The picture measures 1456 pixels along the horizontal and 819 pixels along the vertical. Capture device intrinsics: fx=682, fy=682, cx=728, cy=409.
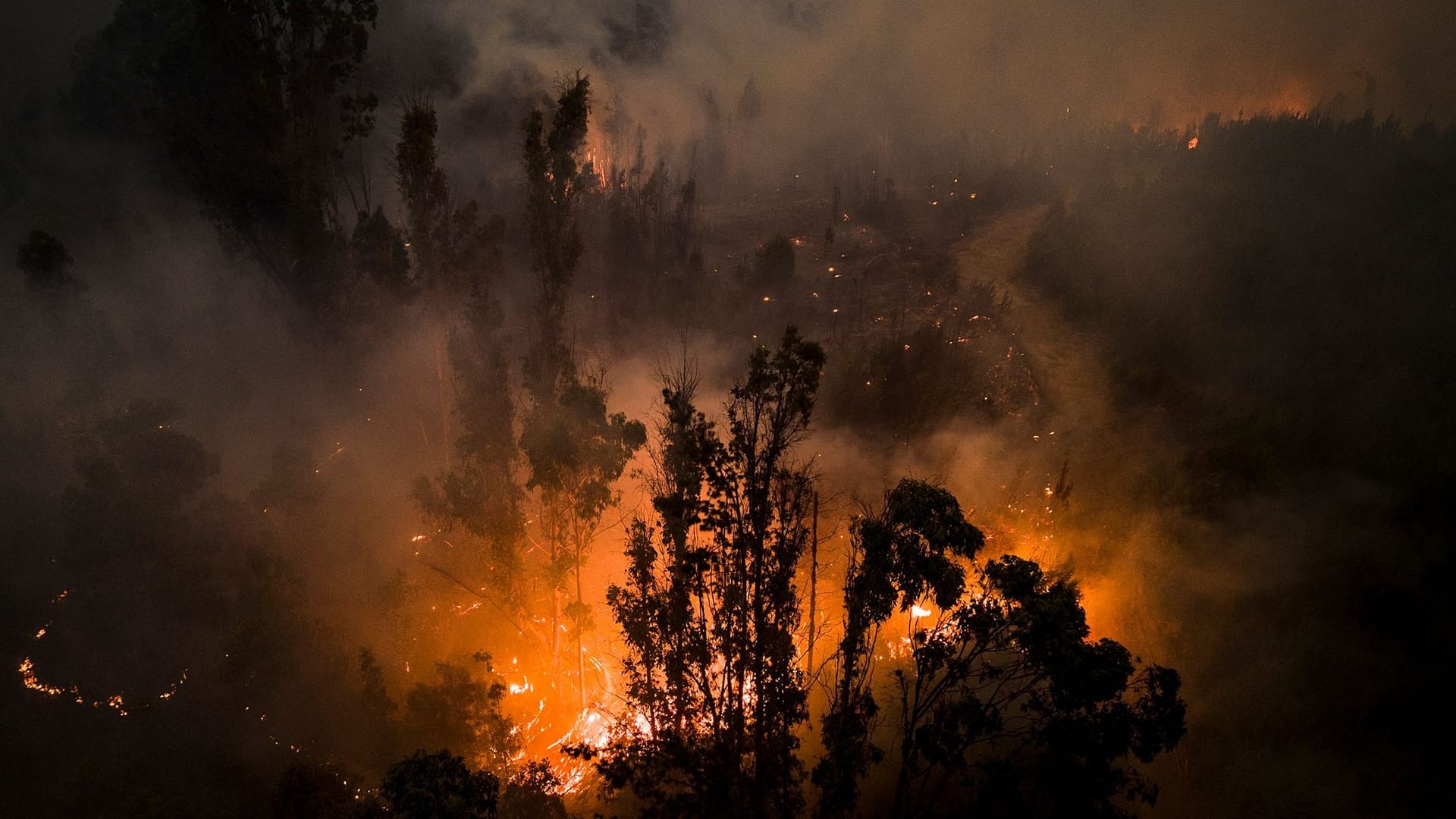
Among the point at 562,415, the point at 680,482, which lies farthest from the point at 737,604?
the point at 562,415

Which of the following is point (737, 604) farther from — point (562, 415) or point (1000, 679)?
point (562, 415)

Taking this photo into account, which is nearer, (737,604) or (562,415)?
(737,604)

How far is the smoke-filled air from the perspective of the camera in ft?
34.0

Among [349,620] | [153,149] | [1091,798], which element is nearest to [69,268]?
[153,149]

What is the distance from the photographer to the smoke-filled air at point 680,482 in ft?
34.0

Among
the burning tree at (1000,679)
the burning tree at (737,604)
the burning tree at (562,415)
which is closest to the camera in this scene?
the burning tree at (1000,679)

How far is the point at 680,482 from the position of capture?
10188 millimetres

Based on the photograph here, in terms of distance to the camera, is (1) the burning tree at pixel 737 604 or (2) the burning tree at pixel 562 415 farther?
(2) the burning tree at pixel 562 415

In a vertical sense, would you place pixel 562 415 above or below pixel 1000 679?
above

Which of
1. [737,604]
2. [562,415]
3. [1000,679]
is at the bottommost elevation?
[1000,679]

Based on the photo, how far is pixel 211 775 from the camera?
58.5ft

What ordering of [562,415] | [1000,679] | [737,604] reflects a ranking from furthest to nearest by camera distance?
[562,415], [737,604], [1000,679]

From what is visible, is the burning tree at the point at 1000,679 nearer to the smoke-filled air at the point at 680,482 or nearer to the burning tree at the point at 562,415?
the smoke-filled air at the point at 680,482

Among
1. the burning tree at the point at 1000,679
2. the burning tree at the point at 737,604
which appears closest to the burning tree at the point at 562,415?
the burning tree at the point at 737,604
